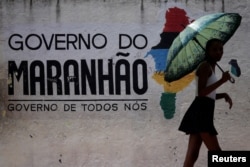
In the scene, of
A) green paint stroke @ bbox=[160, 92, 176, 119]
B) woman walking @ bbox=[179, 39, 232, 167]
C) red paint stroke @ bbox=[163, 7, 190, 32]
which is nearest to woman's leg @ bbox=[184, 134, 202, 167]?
woman walking @ bbox=[179, 39, 232, 167]

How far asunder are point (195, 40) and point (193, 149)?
1.47 metres

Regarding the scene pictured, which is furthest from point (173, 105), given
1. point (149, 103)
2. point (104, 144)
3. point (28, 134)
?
point (28, 134)

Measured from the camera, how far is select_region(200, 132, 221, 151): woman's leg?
11.5 metres

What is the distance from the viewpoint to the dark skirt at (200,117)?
11.5 metres

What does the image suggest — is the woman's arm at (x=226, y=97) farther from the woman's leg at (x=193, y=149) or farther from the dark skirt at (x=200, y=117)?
the woman's leg at (x=193, y=149)

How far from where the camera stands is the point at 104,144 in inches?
458

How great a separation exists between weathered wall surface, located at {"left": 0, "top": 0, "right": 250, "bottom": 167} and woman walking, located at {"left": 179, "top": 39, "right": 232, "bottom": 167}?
0.09 metres

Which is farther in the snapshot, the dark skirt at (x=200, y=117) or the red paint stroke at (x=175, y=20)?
the red paint stroke at (x=175, y=20)

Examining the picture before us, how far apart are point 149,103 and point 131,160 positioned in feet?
2.67

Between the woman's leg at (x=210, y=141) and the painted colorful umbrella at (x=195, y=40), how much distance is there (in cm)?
87

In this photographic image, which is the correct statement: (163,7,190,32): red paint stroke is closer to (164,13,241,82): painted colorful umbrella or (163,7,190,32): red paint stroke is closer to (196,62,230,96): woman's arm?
(164,13,241,82): painted colorful umbrella

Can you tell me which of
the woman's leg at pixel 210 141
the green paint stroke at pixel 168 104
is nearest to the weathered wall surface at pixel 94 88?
the green paint stroke at pixel 168 104

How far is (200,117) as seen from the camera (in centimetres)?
1152

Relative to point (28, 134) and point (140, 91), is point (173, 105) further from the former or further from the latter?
point (28, 134)
